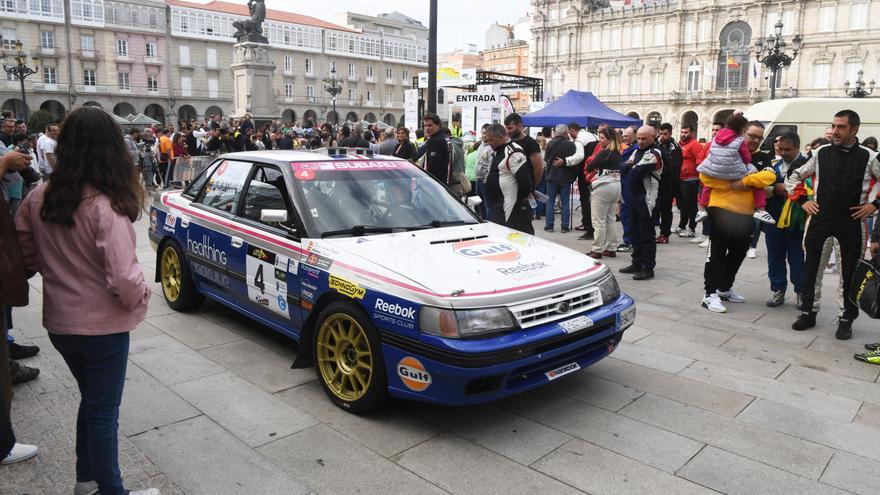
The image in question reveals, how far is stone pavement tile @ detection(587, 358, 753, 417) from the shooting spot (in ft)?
14.0

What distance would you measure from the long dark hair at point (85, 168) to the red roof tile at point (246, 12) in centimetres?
7330

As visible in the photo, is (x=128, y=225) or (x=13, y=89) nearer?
(x=128, y=225)

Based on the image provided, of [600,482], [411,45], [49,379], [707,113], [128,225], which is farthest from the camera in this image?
[411,45]

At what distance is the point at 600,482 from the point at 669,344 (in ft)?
8.41

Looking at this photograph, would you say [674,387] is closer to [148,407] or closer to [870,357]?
[870,357]

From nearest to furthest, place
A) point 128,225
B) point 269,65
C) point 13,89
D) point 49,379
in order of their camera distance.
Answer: point 128,225
point 49,379
point 269,65
point 13,89

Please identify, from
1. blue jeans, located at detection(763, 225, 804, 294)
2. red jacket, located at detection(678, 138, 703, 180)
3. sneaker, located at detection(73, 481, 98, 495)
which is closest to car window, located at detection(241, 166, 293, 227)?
sneaker, located at detection(73, 481, 98, 495)

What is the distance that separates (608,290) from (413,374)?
157 cm

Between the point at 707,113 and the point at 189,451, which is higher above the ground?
the point at 707,113

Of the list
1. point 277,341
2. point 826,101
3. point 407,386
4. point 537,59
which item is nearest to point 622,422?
point 407,386

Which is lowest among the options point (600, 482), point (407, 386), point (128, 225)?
point (600, 482)

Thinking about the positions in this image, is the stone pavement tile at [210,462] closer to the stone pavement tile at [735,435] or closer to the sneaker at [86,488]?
the sneaker at [86,488]

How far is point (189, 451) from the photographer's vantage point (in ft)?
11.5

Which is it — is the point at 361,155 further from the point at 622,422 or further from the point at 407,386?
the point at 622,422
